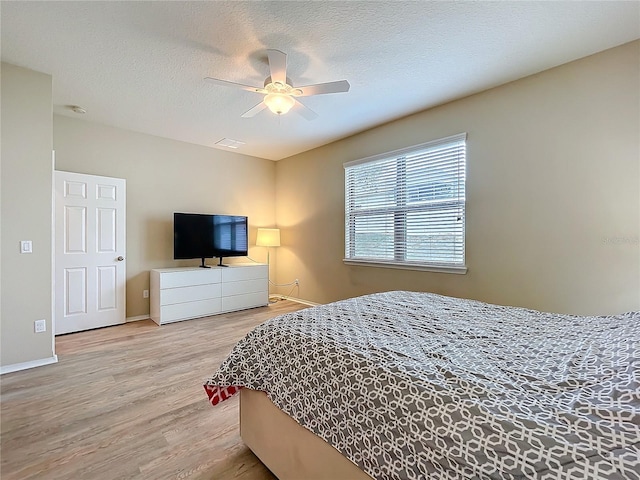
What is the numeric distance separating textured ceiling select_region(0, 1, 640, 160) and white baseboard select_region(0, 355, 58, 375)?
2709 mm

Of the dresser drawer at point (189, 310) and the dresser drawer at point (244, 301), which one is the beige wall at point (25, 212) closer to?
the dresser drawer at point (189, 310)

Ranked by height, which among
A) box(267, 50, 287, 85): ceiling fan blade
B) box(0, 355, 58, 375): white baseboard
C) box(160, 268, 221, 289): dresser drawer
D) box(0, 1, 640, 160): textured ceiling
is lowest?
box(0, 355, 58, 375): white baseboard

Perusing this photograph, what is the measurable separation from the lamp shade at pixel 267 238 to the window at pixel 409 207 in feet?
4.95

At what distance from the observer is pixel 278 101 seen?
100 inches

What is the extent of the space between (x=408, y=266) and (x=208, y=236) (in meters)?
3.08

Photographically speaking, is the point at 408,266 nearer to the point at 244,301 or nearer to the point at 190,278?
the point at 244,301

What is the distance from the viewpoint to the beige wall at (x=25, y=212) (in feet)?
8.50

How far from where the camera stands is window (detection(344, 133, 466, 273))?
130 inches

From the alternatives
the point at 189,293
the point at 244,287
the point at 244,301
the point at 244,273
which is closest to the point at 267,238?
the point at 244,273

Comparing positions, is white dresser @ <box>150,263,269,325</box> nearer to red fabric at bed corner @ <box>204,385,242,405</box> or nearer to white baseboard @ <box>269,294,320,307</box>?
white baseboard @ <box>269,294,320,307</box>

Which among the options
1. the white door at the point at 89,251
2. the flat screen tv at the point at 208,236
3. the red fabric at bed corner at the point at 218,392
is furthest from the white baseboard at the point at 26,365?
the red fabric at bed corner at the point at 218,392

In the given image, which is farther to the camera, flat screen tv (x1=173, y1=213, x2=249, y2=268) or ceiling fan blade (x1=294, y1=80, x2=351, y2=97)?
flat screen tv (x1=173, y1=213, x2=249, y2=268)

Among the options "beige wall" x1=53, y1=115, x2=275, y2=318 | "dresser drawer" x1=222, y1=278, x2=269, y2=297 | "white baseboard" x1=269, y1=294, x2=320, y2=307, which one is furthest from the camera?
"white baseboard" x1=269, y1=294, x2=320, y2=307

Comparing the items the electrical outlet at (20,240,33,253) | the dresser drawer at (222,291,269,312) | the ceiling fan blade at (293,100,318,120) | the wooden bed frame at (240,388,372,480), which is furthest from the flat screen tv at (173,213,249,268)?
the wooden bed frame at (240,388,372,480)
